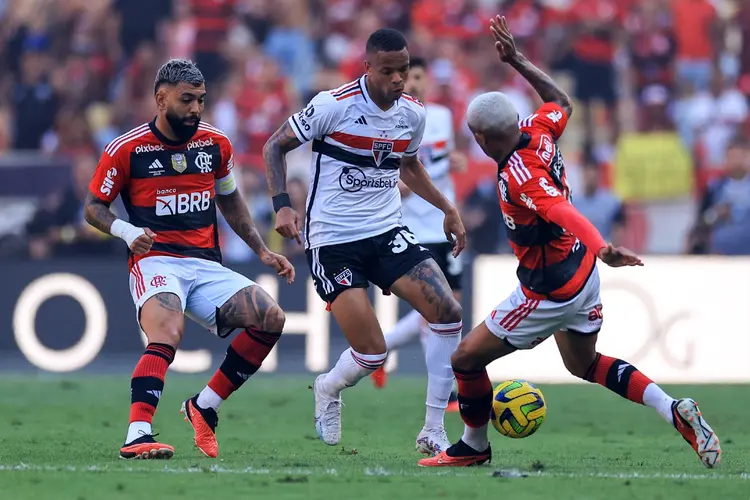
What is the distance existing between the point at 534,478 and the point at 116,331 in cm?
870

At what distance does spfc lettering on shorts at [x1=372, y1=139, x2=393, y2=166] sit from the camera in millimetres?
8094

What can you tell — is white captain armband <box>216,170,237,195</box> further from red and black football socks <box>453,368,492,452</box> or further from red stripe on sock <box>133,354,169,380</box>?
red and black football socks <box>453,368,492,452</box>

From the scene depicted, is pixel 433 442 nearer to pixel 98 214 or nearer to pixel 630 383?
pixel 630 383

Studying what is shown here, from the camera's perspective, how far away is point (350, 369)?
8078mm

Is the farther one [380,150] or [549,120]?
[380,150]

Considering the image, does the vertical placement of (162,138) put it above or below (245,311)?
above

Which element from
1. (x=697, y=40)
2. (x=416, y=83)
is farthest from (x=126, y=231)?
(x=697, y=40)

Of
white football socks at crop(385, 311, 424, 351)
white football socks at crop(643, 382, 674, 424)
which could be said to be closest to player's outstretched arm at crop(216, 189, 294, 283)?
white football socks at crop(643, 382, 674, 424)

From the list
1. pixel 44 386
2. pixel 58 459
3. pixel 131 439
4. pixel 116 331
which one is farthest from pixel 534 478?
pixel 116 331

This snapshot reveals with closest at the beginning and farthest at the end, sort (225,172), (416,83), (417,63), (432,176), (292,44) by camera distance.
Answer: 1. (225,172)
2. (416,83)
3. (417,63)
4. (432,176)
5. (292,44)

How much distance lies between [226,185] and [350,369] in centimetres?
136

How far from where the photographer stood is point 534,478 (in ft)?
22.2

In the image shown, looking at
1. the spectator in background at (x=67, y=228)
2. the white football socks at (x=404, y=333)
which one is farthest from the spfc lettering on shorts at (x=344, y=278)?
the spectator in background at (x=67, y=228)

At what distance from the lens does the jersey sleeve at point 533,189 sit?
687 centimetres
